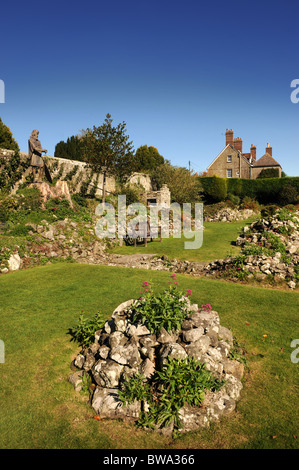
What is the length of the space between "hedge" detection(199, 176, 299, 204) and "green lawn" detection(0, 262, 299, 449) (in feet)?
90.9

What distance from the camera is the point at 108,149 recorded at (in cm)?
2552

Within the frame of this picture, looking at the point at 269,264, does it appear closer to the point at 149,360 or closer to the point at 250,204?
the point at 149,360

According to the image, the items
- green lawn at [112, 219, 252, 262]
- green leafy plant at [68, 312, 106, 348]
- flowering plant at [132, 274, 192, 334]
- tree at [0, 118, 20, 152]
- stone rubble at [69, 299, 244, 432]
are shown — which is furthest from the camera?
tree at [0, 118, 20, 152]

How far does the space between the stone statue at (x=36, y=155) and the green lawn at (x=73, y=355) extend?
40.5 feet

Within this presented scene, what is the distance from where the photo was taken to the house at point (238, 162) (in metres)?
→ 45.6

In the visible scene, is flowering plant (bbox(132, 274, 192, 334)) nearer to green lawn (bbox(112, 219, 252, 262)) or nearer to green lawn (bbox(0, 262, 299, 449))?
green lawn (bbox(0, 262, 299, 449))

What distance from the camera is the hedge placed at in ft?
113

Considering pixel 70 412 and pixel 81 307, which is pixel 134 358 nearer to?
pixel 70 412

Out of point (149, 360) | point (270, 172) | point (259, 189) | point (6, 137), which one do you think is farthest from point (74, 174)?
point (270, 172)

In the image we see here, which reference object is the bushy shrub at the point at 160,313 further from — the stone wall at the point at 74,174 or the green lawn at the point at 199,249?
the stone wall at the point at 74,174

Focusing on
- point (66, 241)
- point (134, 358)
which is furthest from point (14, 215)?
point (134, 358)

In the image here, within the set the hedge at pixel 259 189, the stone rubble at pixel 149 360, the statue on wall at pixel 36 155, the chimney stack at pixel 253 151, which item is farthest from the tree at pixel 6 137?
the chimney stack at pixel 253 151

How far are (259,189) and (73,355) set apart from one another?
116 ft

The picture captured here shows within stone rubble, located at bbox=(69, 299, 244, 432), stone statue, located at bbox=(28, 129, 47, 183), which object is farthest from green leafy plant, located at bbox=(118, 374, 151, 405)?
→ stone statue, located at bbox=(28, 129, 47, 183)
